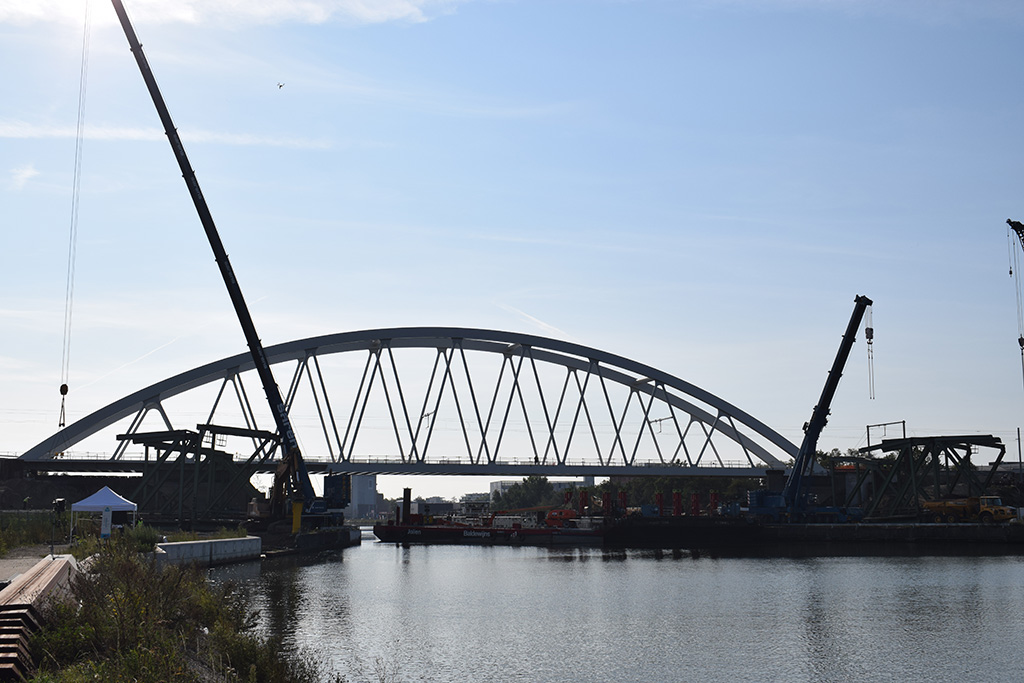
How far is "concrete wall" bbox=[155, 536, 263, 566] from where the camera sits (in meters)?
53.0

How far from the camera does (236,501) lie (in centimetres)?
10812

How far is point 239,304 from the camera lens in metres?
82.9

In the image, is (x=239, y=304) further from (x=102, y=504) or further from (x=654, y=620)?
(x=654, y=620)

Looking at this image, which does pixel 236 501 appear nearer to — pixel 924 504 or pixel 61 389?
pixel 61 389

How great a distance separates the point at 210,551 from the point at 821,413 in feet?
221

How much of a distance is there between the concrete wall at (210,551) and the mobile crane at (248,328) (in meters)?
15.6

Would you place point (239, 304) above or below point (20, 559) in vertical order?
above

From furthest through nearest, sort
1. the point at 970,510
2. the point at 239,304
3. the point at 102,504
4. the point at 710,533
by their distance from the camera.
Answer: the point at 710,533 < the point at 970,510 < the point at 239,304 < the point at 102,504

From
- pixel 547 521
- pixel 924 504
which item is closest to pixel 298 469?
pixel 547 521

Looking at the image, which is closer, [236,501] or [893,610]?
[893,610]

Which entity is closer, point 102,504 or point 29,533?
point 29,533

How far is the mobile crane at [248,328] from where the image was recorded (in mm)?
71750

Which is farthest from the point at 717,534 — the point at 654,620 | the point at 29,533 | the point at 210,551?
the point at 29,533

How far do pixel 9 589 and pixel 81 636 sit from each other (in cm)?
426
